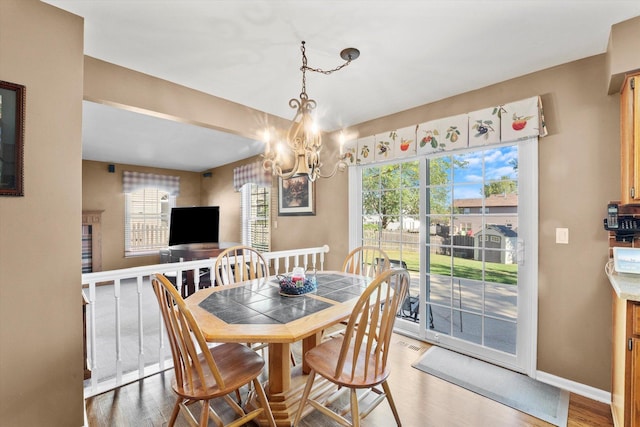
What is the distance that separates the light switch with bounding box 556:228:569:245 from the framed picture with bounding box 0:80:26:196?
348cm

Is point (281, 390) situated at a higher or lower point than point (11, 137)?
lower

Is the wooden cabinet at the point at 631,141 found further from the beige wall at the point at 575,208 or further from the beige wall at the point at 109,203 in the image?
the beige wall at the point at 109,203

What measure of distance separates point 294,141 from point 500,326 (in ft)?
8.50

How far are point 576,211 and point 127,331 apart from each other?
4382 mm

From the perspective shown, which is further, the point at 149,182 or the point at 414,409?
the point at 149,182

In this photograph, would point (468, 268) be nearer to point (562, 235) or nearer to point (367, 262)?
point (562, 235)

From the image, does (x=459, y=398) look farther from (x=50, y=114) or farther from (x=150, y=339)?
(x=50, y=114)

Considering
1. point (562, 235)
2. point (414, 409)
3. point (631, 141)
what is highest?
point (631, 141)

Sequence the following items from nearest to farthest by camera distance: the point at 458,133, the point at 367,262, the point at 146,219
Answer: the point at 458,133
the point at 367,262
the point at 146,219

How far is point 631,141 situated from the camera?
5.60 feet

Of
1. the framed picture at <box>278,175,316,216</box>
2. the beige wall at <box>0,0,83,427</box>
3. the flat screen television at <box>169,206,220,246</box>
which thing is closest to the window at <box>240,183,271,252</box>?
the framed picture at <box>278,175,316,216</box>

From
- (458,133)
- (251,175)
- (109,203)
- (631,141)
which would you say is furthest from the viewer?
(109,203)

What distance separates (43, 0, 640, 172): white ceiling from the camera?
1603mm

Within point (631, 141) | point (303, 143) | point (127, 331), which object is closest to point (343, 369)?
point (303, 143)
